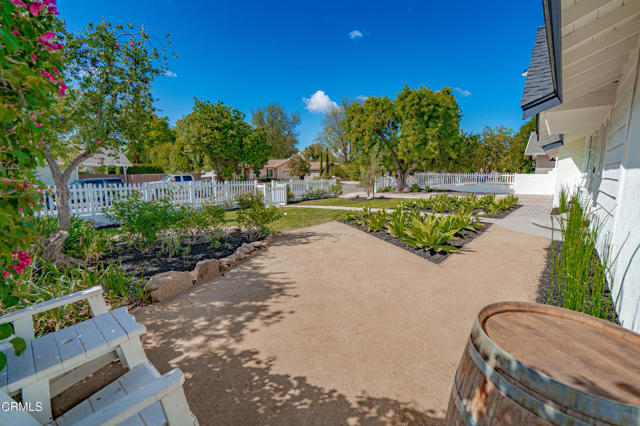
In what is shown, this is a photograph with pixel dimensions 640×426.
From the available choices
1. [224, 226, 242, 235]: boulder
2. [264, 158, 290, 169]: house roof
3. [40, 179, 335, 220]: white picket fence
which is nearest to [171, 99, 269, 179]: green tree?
[40, 179, 335, 220]: white picket fence

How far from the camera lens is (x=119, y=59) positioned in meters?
5.63

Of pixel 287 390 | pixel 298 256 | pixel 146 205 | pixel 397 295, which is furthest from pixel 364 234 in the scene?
pixel 287 390

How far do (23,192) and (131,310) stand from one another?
2686 mm

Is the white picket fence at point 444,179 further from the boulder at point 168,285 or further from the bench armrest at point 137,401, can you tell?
the bench armrest at point 137,401

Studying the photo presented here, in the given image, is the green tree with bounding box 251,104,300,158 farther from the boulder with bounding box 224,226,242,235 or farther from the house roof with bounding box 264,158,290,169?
Result: the boulder with bounding box 224,226,242,235

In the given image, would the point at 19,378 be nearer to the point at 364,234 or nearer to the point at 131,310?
the point at 131,310

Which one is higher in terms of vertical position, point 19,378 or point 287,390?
point 19,378

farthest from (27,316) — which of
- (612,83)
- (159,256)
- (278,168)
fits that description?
(278,168)

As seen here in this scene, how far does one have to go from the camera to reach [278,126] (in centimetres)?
4522

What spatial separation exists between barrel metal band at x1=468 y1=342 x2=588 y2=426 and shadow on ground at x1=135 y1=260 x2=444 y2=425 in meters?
1.09

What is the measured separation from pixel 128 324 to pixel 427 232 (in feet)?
16.5

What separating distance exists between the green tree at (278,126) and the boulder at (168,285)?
40555 mm

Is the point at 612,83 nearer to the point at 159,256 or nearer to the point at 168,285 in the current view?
the point at 168,285

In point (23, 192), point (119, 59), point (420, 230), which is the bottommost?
point (420, 230)
